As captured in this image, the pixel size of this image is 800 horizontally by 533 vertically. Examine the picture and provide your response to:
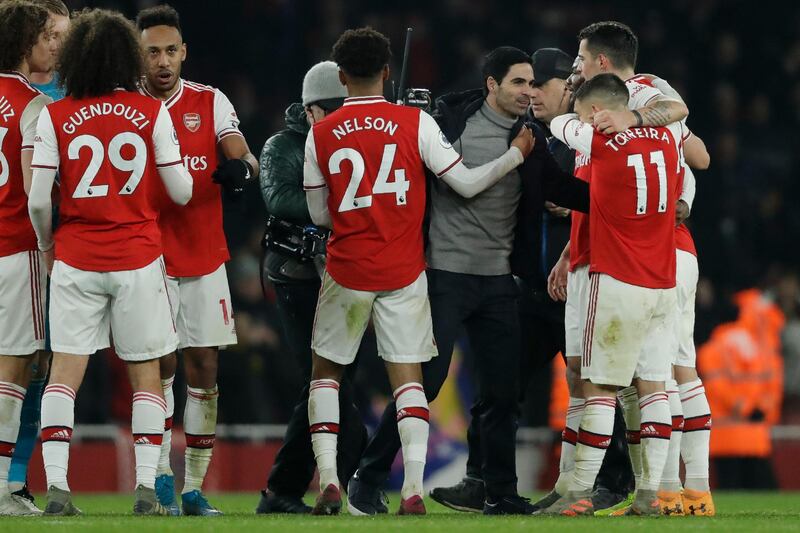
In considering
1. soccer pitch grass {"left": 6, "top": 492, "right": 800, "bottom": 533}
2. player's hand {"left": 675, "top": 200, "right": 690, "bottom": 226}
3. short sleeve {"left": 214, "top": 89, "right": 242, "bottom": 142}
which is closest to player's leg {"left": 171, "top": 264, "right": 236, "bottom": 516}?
soccer pitch grass {"left": 6, "top": 492, "right": 800, "bottom": 533}

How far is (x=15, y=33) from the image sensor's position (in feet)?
23.3

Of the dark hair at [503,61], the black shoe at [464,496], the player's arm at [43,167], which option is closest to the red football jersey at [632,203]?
the dark hair at [503,61]

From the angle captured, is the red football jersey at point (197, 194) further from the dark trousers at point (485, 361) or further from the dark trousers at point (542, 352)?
the dark trousers at point (542, 352)

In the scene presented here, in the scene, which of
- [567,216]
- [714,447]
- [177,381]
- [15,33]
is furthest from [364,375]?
[15,33]

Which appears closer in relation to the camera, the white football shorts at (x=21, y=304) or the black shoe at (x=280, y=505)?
the white football shorts at (x=21, y=304)

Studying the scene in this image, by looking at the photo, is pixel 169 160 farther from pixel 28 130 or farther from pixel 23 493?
pixel 23 493

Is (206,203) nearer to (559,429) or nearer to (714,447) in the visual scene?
(559,429)

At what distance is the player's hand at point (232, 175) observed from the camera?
6961 mm

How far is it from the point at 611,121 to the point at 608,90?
180mm

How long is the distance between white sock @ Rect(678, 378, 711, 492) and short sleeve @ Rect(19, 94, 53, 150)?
331 cm

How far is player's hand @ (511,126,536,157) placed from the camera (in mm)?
7105

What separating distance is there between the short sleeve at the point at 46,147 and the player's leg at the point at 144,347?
546 millimetres

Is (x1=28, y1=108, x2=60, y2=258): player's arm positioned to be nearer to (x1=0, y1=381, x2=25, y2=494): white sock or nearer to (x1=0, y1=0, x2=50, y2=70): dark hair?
(x1=0, y1=0, x2=50, y2=70): dark hair

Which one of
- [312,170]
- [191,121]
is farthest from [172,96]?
[312,170]
